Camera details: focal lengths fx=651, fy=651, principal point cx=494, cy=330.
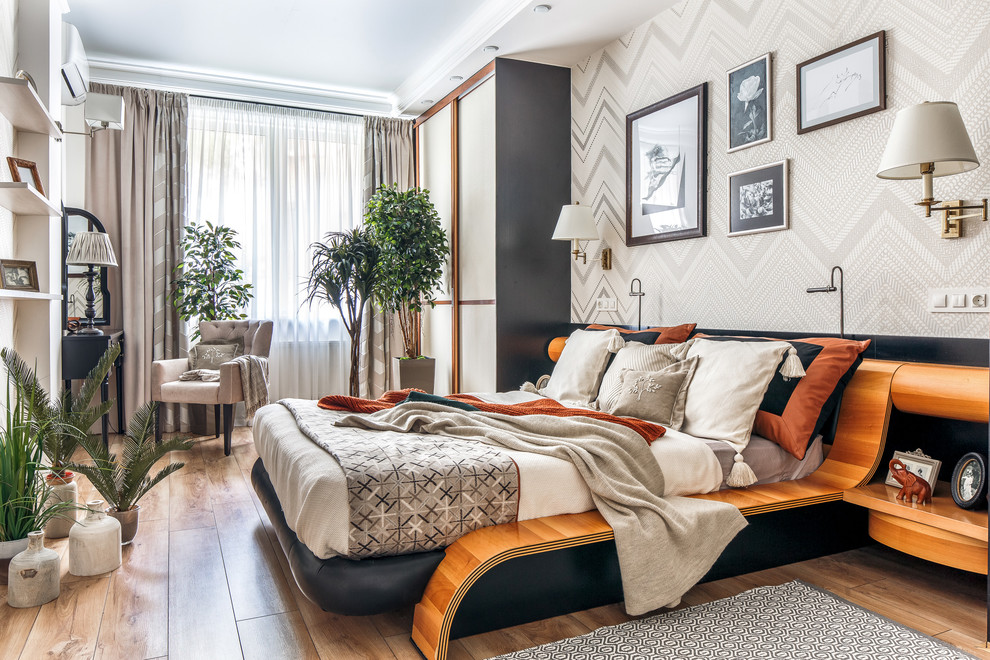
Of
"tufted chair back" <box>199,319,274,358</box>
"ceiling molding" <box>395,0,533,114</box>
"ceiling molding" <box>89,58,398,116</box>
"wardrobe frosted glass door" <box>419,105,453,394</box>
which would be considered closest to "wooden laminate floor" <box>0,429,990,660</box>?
"tufted chair back" <box>199,319,274,358</box>

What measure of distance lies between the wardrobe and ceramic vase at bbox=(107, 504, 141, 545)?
2.49 meters

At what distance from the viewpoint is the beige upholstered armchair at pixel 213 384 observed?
4.47m

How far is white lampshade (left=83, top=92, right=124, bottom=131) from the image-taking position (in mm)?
4402

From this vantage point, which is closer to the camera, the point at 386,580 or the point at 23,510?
the point at 386,580

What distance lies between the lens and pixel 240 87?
5664 millimetres

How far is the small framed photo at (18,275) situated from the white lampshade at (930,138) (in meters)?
3.78

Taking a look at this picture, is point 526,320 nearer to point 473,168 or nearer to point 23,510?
point 473,168

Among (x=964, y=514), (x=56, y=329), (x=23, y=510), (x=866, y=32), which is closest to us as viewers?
(x=964, y=514)

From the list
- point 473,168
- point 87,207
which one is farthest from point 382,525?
point 87,207

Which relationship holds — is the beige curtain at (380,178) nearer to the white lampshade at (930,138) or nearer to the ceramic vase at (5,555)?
the ceramic vase at (5,555)

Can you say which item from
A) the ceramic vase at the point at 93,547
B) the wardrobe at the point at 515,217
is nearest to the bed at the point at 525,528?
the ceramic vase at the point at 93,547

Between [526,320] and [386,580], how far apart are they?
298 cm

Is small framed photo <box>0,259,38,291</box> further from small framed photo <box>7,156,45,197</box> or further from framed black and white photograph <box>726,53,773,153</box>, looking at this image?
framed black and white photograph <box>726,53,773,153</box>

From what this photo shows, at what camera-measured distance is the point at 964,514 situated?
2.19 metres
